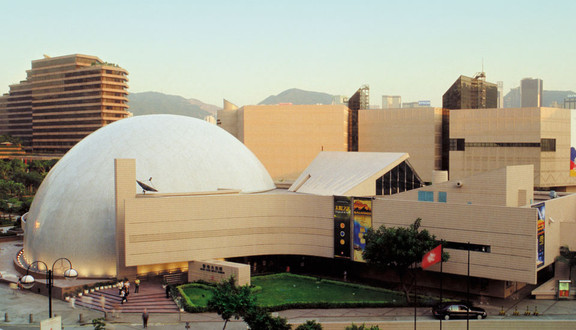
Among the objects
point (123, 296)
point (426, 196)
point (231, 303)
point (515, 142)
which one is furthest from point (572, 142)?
point (123, 296)

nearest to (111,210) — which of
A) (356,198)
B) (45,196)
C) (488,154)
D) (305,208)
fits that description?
(45,196)

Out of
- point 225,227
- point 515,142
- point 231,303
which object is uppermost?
point 515,142

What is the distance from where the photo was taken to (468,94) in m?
101

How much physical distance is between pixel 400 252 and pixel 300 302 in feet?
27.1

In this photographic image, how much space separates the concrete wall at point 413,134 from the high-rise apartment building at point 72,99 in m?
88.9

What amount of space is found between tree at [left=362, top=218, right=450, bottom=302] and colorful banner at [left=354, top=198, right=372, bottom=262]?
402cm

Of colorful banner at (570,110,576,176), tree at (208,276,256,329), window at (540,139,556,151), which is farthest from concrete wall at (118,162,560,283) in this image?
colorful banner at (570,110,576,176)

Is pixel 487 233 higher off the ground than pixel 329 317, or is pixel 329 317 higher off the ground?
pixel 487 233

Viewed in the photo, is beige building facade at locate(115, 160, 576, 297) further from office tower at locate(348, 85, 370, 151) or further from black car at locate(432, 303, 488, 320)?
office tower at locate(348, 85, 370, 151)

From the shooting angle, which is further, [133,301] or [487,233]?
[487,233]

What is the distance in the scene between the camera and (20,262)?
51031mm

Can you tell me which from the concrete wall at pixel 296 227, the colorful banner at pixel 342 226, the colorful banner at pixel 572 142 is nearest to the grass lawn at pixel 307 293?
the colorful banner at pixel 342 226

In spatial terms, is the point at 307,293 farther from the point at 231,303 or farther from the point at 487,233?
the point at 487,233

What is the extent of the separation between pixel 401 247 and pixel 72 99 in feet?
462
